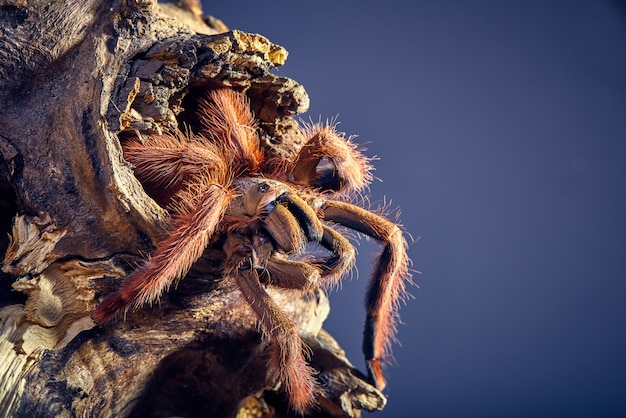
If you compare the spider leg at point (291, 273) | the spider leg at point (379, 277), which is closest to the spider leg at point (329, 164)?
the spider leg at point (379, 277)

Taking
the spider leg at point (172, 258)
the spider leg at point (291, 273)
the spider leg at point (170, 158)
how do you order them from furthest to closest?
the spider leg at point (170, 158), the spider leg at point (291, 273), the spider leg at point (172, 258)

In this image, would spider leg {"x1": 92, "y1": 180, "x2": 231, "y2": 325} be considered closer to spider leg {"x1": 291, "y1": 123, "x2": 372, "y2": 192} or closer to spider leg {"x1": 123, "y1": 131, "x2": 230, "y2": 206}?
spider leg {"x1": 123, "y1": 131, "x2": 230, "y2": 206}

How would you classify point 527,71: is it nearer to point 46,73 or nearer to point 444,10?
point 444,10

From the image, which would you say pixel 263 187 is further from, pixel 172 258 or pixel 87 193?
pixel 87 193

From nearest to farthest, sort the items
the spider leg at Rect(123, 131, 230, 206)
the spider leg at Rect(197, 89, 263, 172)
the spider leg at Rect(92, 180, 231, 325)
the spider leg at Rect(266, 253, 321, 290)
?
the spider leg at Rect(92, 180, 231, 325) < the spider leg at Rect(266, 253, 321, 290) < the spider leg at Rect(123, 131, 230, 206) < the spider leg at Rect(197, 89, 263, 172)

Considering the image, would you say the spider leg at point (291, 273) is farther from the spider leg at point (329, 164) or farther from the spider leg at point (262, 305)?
the spider leg at point (329, 164)

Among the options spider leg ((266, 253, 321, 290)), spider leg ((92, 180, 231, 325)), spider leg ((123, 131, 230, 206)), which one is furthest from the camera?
spider leg ((123, 131, 230, 206))

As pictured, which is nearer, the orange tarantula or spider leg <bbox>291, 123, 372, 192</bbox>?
the orange tarantula

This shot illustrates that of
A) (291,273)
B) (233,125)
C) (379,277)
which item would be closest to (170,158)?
(233,125)

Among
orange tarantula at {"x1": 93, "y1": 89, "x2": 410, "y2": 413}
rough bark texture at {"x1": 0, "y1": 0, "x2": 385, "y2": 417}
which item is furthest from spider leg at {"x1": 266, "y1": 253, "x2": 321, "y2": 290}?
rough bark texture at {"x1": 0, "y1": 0, "x2": 385, "y2": 417}
